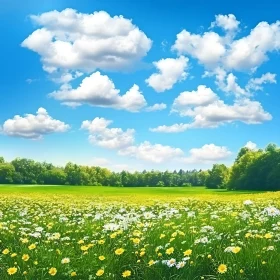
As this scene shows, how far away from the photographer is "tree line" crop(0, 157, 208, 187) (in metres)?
119

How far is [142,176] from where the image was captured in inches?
5842

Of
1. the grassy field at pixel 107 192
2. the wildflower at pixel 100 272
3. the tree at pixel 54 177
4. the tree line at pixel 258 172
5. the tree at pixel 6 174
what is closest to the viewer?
the wildflower at pixel 100 272

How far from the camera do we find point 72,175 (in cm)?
12700

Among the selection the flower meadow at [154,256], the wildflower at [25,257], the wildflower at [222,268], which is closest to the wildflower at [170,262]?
the flower meadow at [154,256]

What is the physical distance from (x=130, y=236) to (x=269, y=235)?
2.53 meters

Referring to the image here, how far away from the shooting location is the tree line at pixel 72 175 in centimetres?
11944

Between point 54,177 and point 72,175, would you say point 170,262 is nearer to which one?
point 54,177

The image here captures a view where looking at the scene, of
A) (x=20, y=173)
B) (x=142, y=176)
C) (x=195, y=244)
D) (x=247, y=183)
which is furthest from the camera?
(x=142, y=176)

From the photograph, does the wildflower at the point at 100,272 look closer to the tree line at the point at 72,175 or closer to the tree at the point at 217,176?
the tree line at the point at 72,175

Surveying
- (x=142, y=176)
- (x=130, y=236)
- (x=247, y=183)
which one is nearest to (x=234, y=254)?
(x=130, y=236)

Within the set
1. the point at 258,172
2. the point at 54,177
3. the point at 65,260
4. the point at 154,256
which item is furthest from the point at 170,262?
the point at 54,177

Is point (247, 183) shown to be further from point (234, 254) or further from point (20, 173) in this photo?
point (234, 254)

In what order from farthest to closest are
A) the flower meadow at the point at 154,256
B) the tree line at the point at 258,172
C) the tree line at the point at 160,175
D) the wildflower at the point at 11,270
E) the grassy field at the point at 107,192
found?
the tree line at the point at 160,175, the tree line at the point at 258,172, the grassy field at the point at 107,192, the wildflower at the point at 11,270, the flower meadow at the point at 154,256

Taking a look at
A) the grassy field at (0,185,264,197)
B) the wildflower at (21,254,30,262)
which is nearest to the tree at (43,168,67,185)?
the grassy field at (0,185,264,197)
